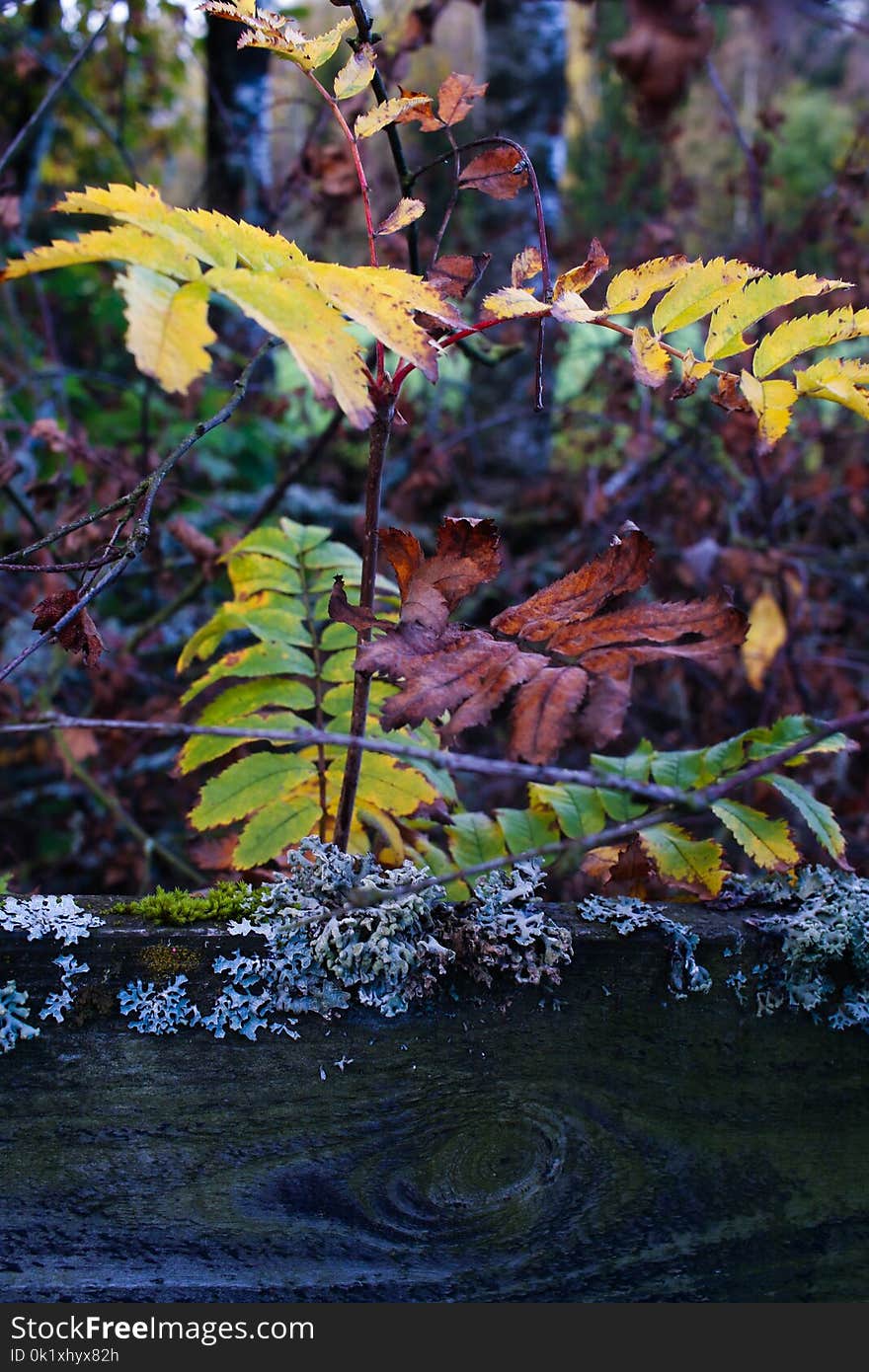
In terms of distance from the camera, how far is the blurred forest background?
2738 mm

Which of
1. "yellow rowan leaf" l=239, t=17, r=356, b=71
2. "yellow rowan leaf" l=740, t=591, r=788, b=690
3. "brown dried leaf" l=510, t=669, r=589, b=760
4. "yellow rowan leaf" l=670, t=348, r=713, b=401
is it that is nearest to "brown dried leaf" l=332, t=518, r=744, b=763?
"brown dried leaf" l=510, t=669, r=589, b=760

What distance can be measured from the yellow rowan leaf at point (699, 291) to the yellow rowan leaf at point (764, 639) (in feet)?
5.96

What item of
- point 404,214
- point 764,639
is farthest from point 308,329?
point 764,639

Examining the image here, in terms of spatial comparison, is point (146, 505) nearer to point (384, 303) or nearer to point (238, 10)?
point (384, 303)

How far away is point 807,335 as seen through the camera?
104cm

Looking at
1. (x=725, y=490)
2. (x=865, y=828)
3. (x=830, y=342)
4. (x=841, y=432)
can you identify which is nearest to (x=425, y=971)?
(x=830, y=342)

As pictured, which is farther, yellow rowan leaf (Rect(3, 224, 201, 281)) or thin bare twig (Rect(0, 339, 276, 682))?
thin bare twig (Rect(0, 339, 276, 682))

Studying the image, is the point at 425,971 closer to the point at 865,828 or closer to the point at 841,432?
the point at 865,828

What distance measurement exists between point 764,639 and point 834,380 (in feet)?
6.55

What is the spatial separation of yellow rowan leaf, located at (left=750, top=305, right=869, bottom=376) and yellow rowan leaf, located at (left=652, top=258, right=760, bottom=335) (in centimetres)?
6

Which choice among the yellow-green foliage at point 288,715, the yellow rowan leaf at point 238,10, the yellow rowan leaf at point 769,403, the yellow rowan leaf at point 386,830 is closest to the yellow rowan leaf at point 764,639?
the yellow-green foliage at point 288,715

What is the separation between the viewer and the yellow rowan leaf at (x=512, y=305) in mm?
970

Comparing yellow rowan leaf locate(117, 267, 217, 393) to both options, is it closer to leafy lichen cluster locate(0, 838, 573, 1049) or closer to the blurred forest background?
leafy lichen cluster locate(0, 838, 573, 1049)

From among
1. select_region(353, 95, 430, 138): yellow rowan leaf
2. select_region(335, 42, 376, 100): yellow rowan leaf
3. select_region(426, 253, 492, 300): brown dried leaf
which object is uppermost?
select_region(335, 42, 376, 100): yellow rowan leaf
